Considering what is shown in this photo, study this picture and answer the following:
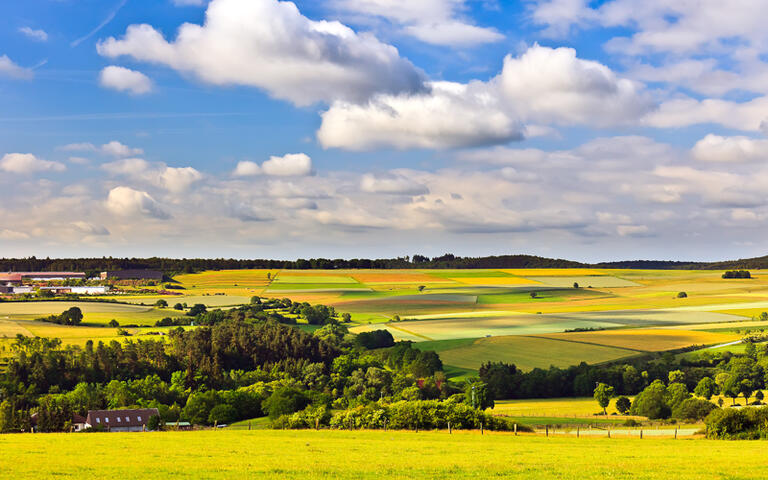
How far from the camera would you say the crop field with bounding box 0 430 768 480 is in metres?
29.1

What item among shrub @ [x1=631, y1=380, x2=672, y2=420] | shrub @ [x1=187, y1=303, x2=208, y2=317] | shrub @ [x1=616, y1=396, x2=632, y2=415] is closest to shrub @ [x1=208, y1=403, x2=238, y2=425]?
shrub @ [x1=616, y1=396, x2=632, y2=415]

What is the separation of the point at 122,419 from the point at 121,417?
44 cm

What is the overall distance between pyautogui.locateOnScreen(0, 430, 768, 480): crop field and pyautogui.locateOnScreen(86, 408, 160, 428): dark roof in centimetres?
4593

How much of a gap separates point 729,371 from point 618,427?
5747cm

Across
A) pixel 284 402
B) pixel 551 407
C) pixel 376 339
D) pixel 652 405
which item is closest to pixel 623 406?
pixel 652 405

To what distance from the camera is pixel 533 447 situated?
139 ft

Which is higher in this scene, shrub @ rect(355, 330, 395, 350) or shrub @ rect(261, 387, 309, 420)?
shrub @ rect(355, 330, 395, 350)

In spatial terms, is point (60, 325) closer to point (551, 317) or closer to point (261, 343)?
point (261, 343)

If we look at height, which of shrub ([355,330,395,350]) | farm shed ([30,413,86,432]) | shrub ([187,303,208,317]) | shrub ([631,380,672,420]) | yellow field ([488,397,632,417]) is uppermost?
shrub ([187,303,208,317])

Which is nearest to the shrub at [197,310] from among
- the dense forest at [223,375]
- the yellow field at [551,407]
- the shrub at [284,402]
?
the dense forest at [223,375]

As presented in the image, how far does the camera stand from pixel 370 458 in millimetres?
34844

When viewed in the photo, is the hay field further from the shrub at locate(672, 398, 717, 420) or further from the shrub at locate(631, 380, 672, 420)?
the shrub at locate(672, 398, 717, 420)

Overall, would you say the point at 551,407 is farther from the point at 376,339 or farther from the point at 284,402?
the point at 376,339

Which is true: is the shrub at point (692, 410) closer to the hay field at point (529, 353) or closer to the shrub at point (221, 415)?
the hay field at point (529, 353)
